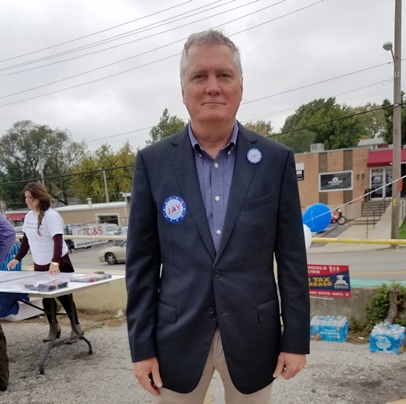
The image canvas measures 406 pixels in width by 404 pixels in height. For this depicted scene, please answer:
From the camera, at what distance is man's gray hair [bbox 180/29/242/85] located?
1.30 meters

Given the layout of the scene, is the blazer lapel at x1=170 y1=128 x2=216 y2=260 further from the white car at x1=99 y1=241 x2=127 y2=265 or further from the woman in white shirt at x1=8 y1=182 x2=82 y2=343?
the white car at x1=99 y1=241 x2=127 y2=265

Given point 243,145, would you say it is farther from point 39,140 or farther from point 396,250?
point 39,140

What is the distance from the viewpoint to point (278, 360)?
142cm

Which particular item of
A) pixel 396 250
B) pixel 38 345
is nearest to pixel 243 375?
pixel 38 345

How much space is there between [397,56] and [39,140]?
4671cm

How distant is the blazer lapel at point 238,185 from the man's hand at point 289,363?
0.49 m

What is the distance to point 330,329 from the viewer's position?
3.43 m

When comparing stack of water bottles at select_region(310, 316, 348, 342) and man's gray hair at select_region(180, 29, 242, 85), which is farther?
stack of water bottles at select_region(310, 316, 348, 342)

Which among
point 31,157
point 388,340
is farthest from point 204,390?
point 31,157

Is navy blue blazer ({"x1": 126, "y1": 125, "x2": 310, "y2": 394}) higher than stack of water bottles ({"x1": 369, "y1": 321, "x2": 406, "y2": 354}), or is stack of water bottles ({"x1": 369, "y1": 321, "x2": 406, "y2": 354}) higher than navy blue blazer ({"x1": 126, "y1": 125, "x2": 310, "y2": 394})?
navy blue blazer ({"x1": 126, "y1": 125, "x2": 310, "y2": 394})

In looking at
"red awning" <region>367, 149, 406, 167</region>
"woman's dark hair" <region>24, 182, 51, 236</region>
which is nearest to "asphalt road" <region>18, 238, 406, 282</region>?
"woman's dark hair" <region>24, 182, 51, 236</region>

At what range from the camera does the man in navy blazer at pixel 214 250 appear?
51.2 inches

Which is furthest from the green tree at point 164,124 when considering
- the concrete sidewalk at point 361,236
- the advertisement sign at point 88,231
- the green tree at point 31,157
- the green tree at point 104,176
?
the concrete sidewalk at point 361,236

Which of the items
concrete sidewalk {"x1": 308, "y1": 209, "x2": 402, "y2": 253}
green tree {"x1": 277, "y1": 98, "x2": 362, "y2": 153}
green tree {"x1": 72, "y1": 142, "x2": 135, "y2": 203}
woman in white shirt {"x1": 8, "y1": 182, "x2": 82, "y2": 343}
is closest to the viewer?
woman in white shirt {"x1": 8, "y1": 182, "x2": 82, "y2": 343}
